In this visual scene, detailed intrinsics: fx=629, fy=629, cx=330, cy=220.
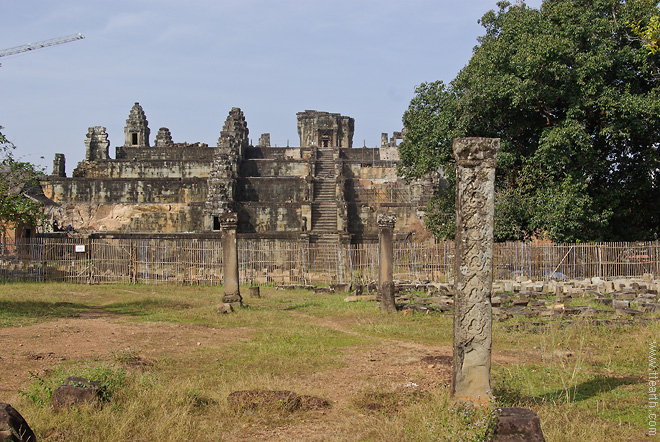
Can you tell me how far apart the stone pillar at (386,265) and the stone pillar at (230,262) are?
10.9 feet

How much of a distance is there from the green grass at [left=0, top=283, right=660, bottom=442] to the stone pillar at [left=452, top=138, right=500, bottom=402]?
0.32 meters

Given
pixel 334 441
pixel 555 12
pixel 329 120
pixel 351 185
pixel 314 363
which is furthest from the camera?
pixel 329 120

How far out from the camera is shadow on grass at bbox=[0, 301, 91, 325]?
477 inches

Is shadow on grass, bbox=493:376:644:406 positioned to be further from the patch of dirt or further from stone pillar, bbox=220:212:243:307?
stone pillar, bbox=220:212:243:307

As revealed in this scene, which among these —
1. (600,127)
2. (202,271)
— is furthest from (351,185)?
(600,127)

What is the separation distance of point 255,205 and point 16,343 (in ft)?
66.8

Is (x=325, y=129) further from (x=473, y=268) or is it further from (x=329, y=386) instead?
(x=473, y=268)

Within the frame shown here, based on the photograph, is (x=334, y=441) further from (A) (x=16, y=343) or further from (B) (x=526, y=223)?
(B) (x=526, y=223)

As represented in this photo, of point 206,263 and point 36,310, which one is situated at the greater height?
point 206,263

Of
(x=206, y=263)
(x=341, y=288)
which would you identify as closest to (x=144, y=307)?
(x=341, y=288)

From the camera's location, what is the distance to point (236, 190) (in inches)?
1215

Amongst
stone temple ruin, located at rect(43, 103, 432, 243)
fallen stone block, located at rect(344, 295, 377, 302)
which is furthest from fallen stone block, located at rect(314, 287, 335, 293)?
stone temple ruin, located at rect(43, 103, 432, 243)

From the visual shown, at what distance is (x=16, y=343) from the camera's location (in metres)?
9.27

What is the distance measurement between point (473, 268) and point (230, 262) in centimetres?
985
